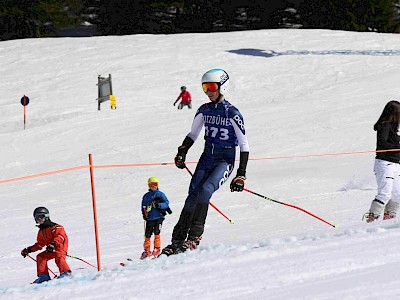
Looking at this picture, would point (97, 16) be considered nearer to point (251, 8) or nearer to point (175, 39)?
point (251, 8)

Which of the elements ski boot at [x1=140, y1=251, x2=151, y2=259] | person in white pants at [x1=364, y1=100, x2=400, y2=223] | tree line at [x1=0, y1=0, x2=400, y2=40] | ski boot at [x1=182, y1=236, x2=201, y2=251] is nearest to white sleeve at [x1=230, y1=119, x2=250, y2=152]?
ski boot at [x1=182, y1=236, x2=201, y2=251]

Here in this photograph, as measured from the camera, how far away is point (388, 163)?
8.48m

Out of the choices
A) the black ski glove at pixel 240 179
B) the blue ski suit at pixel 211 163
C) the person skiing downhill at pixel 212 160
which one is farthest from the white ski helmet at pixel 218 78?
the black ski glove at pixel 240 179

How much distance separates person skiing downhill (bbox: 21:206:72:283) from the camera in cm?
777

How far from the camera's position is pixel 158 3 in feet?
174

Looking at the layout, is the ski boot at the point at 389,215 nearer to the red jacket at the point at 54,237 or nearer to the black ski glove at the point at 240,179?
the black ski glove at the point at 240,179

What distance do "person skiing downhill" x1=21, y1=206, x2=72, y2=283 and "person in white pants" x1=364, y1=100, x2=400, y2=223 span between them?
3.38 m

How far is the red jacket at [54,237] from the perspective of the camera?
7812 millimetres

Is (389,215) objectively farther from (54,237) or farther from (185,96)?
(185,96)

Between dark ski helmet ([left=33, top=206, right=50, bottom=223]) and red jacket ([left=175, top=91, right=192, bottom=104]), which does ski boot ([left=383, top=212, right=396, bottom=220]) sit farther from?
red jacket ([left=175, top=91, right=192, bottom=104])

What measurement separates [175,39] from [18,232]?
2884cm

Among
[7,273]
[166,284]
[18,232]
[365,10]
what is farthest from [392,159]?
[365,10]

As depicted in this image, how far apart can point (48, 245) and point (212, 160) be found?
1.91 meters

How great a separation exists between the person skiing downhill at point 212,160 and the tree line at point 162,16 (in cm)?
4488
